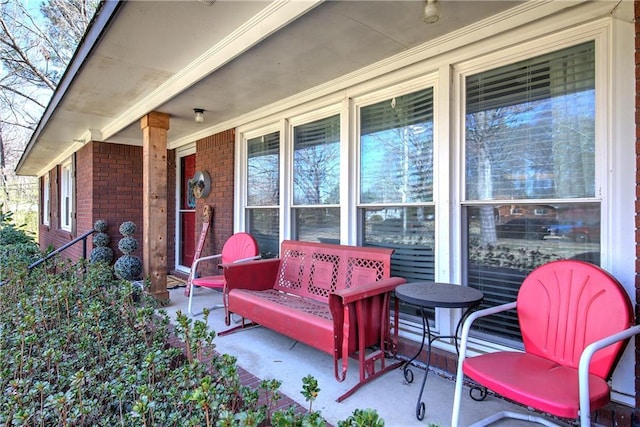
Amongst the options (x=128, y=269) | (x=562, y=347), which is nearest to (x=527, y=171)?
(x=562, y=347)

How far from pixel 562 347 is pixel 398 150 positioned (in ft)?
6.12

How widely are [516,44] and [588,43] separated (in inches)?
15.9

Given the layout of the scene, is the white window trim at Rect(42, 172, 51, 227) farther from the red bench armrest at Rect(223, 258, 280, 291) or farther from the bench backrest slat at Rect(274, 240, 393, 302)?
the bench backrest slat at Rect(274, 240, 393, 302)

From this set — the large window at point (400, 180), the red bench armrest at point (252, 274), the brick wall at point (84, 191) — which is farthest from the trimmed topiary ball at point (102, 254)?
the large window at point (400, 180)

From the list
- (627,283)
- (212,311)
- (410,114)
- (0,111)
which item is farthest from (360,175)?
(0,111)

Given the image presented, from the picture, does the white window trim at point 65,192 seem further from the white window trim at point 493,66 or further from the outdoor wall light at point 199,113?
the white window trim at point 493,66

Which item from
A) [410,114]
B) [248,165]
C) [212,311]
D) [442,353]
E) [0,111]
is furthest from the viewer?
[0,111]

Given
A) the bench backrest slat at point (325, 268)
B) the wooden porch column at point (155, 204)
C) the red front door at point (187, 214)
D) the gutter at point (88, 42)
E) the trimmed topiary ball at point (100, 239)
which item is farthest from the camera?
the red front door at point (187, 214)

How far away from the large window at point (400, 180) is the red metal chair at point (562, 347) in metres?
0.95

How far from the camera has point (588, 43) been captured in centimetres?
212

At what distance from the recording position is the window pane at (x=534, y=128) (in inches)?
83.7

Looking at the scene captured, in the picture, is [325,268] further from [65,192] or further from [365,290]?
[65,192]

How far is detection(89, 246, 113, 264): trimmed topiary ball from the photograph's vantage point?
5.54 meters

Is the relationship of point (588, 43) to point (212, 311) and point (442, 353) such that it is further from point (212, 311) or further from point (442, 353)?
point (212, 311)
